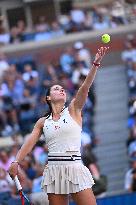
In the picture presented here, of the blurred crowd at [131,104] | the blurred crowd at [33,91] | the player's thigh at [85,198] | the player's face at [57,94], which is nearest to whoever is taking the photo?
the player's thigh at [85,198]

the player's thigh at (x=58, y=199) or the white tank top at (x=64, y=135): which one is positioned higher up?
the white tank top at (x=64, y=135)

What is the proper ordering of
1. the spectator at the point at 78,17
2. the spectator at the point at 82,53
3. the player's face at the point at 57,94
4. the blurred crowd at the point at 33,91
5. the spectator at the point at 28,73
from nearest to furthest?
the player's face at the point at 57,94 < the blurred crowd at the point at 33,91 < the spectator at the point at 28,73 < the spectator at the point at 82,53 < the spectator at the point at 78,17

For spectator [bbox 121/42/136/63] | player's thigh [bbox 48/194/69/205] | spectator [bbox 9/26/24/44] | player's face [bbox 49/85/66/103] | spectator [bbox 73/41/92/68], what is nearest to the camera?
player's thigh [bbox 48/194/69/205]

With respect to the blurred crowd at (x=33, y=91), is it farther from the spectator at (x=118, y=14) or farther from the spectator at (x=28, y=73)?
the spectator at (x=118, y=14)

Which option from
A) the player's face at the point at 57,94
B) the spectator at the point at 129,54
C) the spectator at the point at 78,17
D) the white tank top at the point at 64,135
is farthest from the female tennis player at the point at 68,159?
the spectator at the point at 78,17

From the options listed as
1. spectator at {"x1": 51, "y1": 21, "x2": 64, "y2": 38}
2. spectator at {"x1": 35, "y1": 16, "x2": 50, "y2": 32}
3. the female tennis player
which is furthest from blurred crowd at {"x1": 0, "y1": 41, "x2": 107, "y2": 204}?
the female tennis player

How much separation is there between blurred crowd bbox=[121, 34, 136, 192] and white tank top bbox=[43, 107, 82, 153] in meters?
3.86

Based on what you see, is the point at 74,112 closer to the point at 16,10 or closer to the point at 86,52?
the point at 86,52

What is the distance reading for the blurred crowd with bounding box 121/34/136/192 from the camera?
1162cm

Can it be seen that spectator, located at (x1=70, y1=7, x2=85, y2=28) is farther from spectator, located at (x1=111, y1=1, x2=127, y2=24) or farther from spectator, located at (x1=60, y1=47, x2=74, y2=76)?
spectator, located at (x1=60, y1=47, x2=74, y2=76)

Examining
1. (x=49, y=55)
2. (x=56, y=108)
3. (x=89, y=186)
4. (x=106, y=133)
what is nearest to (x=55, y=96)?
(x=56, y=108)

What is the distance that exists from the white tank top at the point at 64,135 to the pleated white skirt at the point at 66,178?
0.13 metres

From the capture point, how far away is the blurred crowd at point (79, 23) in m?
19.2

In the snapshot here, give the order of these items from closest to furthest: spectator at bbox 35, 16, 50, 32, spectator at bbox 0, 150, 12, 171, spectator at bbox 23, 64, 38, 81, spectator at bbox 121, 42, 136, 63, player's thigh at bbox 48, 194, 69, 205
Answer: player's thigh at bbox 48, 194, 69, 205 < spectator at bbox 0, 150, 12, 171 < spectator at bbox 23, 64, 38, 81 < spectator at bbox 121, 42, 136, 63 < spectator at bbox 35, 16, 50, 32
